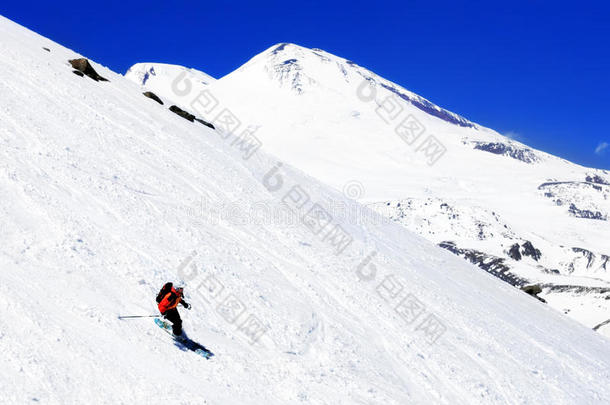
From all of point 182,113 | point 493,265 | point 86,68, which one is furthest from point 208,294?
point 493,265

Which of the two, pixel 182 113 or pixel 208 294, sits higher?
pixel 182 113

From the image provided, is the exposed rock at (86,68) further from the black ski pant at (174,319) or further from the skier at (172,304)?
the black ski pant at (174,319)

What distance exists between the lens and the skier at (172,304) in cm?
1054

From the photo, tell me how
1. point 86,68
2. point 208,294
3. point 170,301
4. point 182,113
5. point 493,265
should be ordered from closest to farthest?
point 170,301, point 208,294, point 86,68, point 182,113, point 493,265

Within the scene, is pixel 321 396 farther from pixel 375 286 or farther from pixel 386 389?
pixel 375 286

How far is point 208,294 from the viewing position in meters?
13.6

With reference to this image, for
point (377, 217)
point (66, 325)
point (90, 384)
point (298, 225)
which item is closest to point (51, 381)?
point (90, 384)

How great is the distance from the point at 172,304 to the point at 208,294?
10.0ft

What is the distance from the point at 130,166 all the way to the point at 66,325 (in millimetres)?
11932

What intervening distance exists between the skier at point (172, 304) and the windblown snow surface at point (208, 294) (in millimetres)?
412

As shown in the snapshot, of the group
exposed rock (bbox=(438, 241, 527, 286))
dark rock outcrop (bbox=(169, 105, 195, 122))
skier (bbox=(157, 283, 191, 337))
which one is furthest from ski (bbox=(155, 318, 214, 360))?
exposed rock (bbox=(438, 241, 527, 286))

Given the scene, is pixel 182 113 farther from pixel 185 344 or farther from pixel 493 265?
pixel 493 265

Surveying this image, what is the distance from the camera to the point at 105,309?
426 inches

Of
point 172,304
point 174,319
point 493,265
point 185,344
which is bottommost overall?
point 185,344
